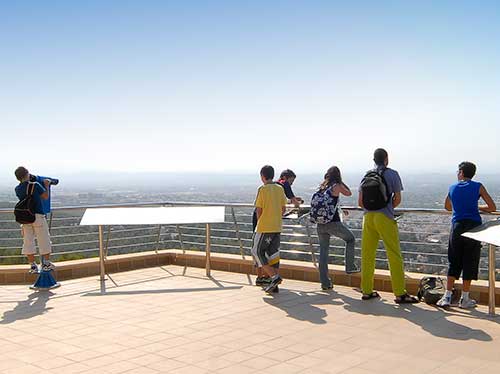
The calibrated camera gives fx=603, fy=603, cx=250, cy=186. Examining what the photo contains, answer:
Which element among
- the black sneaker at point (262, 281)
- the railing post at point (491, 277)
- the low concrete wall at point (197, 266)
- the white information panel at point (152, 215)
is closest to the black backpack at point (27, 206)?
the white information panel at point (152, 215)

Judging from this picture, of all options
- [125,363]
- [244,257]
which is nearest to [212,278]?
[244,257]

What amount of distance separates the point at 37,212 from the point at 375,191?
483cm

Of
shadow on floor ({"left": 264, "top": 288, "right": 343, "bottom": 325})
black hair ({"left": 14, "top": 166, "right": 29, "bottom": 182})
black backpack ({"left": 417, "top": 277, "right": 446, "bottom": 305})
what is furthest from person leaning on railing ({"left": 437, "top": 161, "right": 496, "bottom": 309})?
black hair ({"left": 14, "top": 166, "right": 29, "bottom": 182})

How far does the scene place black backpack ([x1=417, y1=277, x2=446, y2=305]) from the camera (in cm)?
723

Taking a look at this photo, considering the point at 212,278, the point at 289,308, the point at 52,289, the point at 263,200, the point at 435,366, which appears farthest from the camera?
the point at 212,278

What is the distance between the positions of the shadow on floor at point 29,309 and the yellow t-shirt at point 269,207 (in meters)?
2.93

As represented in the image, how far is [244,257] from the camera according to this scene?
32.4 feet

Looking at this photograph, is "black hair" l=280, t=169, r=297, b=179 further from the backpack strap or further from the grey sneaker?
the grey sneaker

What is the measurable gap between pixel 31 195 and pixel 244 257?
344 cm

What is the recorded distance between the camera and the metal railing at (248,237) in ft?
26.2

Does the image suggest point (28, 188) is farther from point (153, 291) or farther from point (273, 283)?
point (273, 283)

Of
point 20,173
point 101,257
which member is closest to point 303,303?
point 101,257

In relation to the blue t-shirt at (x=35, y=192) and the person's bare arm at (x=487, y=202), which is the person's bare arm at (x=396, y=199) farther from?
the blue t-shirt at (x=35, y=192)

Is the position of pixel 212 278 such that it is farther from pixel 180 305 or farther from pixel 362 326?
pixel 362 326
